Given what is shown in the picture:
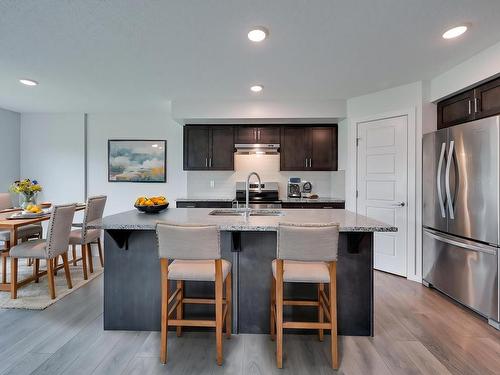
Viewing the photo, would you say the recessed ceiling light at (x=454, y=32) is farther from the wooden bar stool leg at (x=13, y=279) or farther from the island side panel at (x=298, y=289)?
the wooden bar stool leg at (x=13, y=279)

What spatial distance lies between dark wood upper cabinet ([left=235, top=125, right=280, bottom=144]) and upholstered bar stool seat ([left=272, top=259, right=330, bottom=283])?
2.88 metres

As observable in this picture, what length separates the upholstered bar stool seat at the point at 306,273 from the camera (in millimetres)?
1755

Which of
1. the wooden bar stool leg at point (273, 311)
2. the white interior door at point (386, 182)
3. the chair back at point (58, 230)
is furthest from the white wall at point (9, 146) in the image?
the white interior door at point (386, 182)

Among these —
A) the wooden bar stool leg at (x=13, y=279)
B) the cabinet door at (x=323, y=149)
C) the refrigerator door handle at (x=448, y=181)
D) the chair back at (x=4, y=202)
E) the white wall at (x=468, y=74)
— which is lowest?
the wooden bar stool leg at (x=13, y=279)

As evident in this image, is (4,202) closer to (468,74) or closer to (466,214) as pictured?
(466,214)

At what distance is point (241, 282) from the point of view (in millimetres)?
2137

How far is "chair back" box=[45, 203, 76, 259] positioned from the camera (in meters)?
2.69

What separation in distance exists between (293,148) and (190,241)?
3.16 meters

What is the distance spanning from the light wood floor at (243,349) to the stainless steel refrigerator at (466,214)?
Result: 303 mm

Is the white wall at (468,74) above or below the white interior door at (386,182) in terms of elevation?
above

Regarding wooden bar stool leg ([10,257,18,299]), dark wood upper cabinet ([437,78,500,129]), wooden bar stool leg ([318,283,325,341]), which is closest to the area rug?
wooden bar stool leg ([10,257,18,299])

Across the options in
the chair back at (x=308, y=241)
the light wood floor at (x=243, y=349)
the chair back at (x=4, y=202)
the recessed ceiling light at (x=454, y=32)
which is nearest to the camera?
the chair back at (x=308, y=241)

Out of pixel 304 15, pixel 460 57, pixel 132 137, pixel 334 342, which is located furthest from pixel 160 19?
pixel 132 137

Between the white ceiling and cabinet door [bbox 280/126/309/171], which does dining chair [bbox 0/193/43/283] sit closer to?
the white ceiling
